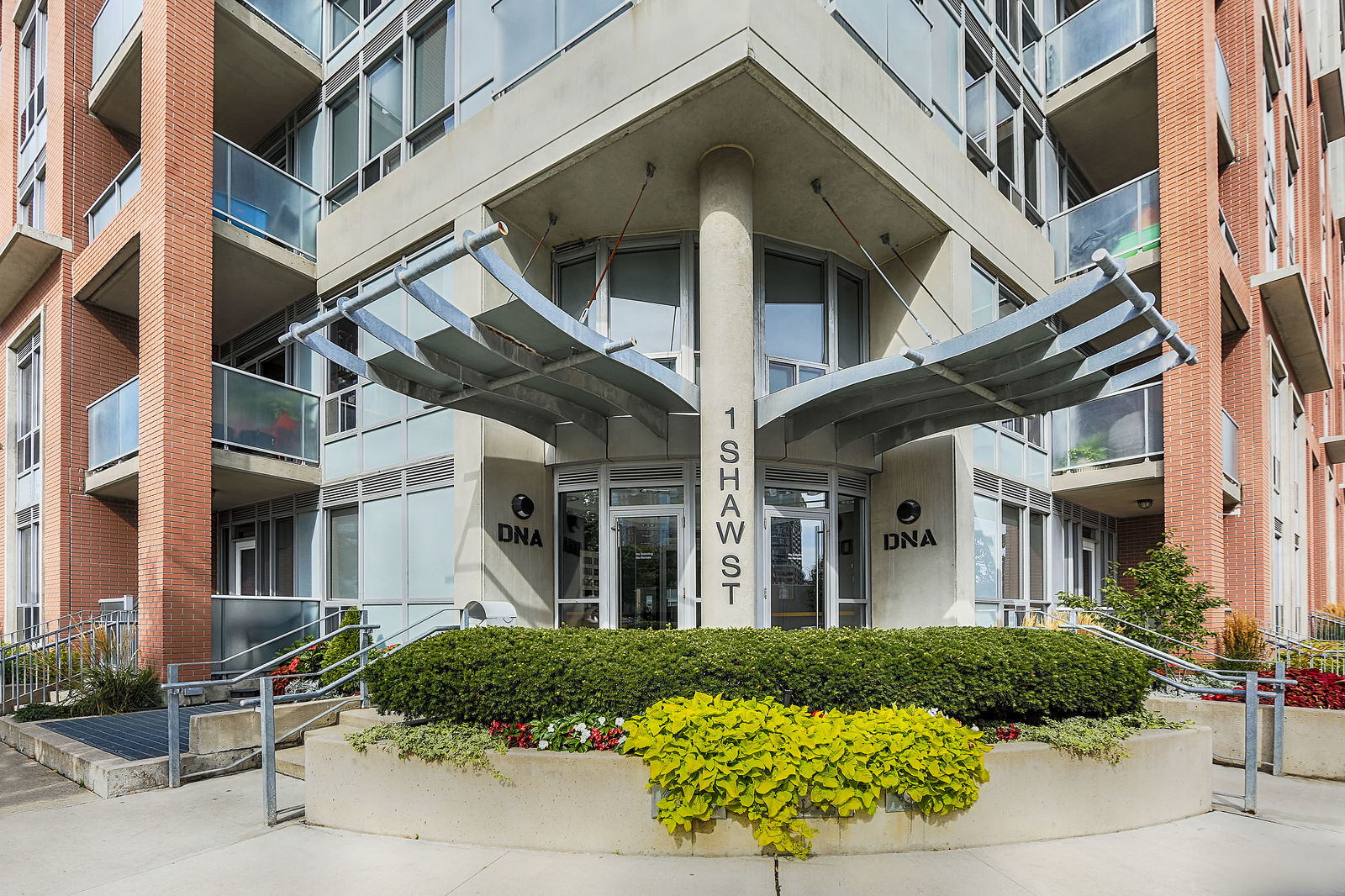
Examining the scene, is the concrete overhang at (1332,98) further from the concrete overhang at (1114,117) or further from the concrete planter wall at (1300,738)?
the concrete planter wall at (1300,738)

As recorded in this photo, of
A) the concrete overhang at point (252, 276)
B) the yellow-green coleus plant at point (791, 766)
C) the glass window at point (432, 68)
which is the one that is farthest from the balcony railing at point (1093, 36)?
the yellow-green coleus plant at point (791, 766)

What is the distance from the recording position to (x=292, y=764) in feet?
28.1

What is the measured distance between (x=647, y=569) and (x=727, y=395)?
113 inches

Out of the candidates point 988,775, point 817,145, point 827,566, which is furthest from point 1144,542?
point 988,775

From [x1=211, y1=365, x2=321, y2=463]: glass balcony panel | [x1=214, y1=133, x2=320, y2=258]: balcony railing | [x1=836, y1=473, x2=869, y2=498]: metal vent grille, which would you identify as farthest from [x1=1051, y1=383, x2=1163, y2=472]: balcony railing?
[x1=214, y1=133, x2=320, y2=258]: balcony railing

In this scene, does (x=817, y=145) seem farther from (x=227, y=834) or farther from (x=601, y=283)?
(x=227, y=834)

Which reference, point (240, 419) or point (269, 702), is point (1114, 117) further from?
point (269, 702)

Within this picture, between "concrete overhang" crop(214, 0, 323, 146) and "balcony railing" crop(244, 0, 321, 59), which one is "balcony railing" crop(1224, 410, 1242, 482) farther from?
"balcony railing" crop(244, 0, 321, 59)

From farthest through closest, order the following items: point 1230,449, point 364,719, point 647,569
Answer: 1. point 1230,449
2. point 647,569
3. point 364,719

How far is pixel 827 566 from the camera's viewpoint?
38.5 feet

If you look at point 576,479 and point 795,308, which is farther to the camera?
point 795,308

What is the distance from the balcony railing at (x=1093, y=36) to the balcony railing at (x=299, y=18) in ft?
45.4

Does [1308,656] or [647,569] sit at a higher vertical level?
[647,569]

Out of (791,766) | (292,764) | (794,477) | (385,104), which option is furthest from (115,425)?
(791,766)
